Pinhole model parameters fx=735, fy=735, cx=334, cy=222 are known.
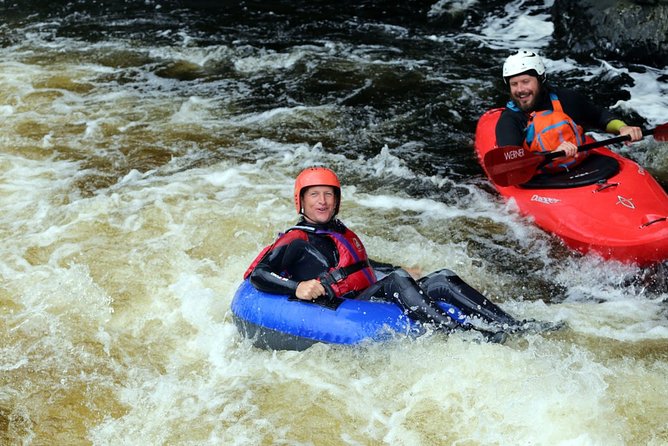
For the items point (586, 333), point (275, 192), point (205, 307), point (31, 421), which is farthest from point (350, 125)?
point (31, 421)

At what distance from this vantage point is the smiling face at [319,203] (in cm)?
422

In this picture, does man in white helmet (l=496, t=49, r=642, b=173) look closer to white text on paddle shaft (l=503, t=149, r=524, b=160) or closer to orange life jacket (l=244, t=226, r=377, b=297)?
white text on paddle shaft (l=503, t=149, r=524, b=160)

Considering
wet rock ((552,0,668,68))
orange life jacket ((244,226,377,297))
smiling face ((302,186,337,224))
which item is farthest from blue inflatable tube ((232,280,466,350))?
wet rock ((552,0,668,68))

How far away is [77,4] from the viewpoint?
527 inches

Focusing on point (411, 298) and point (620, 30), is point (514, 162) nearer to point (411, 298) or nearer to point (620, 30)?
point (411, 298)

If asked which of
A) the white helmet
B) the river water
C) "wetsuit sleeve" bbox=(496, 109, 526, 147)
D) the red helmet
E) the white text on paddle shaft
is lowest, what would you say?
the river water

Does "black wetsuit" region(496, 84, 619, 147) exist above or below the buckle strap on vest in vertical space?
above

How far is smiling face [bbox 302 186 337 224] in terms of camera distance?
4223 millimetres

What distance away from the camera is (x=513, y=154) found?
534 cm

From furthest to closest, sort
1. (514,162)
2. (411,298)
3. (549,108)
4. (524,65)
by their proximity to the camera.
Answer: (549,108)
(524,65)
(514,162)
(411,298)

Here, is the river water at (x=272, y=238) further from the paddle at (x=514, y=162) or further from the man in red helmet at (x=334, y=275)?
the paddle at (x=514, y=162)

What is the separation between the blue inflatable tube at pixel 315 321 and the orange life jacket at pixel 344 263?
15cm

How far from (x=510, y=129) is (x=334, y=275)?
7.24ft

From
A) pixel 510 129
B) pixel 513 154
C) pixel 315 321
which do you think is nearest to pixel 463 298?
pixel 315 321
